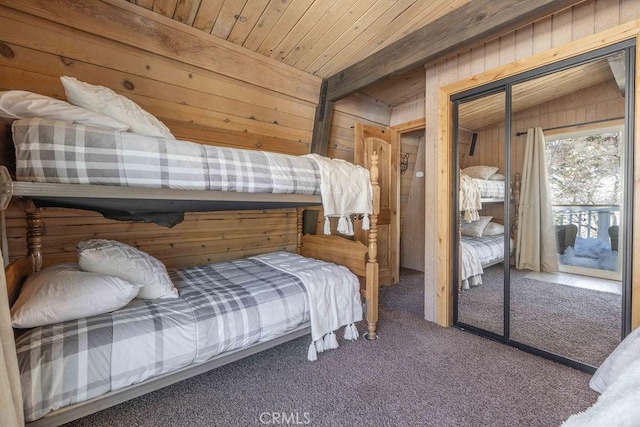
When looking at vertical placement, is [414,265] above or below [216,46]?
below

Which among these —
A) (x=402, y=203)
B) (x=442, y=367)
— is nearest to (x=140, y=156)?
(x=442, y=367)

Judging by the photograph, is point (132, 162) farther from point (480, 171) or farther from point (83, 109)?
point (480, 171)

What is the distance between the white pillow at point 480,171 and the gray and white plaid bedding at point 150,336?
161 centimetres

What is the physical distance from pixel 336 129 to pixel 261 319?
2.31m

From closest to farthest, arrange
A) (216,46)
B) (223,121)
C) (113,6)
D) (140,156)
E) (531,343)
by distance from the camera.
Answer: (140,156) < (113,6) < (531,343) < (216,46) < (223,121)

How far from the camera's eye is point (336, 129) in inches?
125

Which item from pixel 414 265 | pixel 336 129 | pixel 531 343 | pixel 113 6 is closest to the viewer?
pixel 113 6

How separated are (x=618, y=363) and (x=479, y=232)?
132 cm

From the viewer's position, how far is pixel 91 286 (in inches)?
49.6

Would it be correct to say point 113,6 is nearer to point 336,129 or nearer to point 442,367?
point 336,129

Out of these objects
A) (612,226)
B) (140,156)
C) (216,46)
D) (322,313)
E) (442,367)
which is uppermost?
(216,46)

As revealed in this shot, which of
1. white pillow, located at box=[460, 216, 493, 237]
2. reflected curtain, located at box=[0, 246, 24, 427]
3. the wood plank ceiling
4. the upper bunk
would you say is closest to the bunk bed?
white pillow, located at box=[460, 216, 493, 237]

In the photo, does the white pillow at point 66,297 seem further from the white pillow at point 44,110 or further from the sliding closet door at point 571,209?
the sliding closet door at point 571,209

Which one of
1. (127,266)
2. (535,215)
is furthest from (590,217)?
(127,266)
